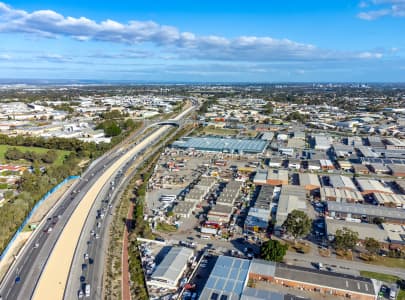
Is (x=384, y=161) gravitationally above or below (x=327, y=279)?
above

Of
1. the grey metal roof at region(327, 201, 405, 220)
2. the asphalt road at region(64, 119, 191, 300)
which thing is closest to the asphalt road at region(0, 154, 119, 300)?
the asphalt road at region(64, 119, 191, 300)

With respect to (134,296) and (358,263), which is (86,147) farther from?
(358,263)

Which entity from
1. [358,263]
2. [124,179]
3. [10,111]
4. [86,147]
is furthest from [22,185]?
[10,111]

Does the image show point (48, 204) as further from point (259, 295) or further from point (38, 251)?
point (259, 295)

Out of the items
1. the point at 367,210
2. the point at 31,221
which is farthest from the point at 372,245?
the point at 31,221

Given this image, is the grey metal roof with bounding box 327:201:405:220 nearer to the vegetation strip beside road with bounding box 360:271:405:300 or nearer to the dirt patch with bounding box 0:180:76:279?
the vegetation strip beside road with bounding box 360:271:405:300

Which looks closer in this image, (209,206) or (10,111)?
(209,206)
